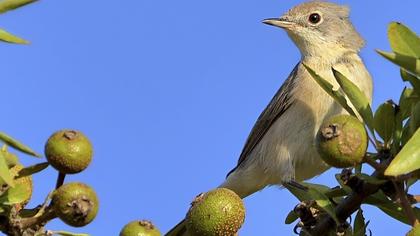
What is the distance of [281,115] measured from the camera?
22.0 ft

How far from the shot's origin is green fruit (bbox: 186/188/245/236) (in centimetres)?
235

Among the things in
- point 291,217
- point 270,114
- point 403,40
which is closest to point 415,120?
point 403,40

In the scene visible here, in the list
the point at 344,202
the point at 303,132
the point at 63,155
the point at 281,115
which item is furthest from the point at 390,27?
the point at 281,115

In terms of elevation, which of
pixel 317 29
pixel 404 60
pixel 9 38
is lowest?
pixel 404 60

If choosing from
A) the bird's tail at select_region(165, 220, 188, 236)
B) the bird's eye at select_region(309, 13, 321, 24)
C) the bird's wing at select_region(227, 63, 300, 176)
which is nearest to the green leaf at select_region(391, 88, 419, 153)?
the bird's tail at select_region(165, 220, 188, 236)

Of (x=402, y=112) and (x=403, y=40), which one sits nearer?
(x=403, y=40)

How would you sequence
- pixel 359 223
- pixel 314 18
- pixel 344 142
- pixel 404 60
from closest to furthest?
1. pixel 404 60
2. pixel 344 142
3. pixel 359 223
4. pixel 314 18

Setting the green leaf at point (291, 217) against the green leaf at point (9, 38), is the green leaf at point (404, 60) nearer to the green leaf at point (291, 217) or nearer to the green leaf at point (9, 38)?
the green leaf at point (9, 38)

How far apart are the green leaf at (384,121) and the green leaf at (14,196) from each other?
1.28m

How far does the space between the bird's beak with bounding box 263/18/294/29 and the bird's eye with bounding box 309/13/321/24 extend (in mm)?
261

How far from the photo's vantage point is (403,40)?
2279 mm

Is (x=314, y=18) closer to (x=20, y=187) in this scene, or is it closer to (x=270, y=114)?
(x=270, y=114)

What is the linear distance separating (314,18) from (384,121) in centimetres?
494

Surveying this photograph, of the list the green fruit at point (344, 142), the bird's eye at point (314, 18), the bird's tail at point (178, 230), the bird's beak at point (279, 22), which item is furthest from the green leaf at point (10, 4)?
the bird's eye at point (314, 18)
